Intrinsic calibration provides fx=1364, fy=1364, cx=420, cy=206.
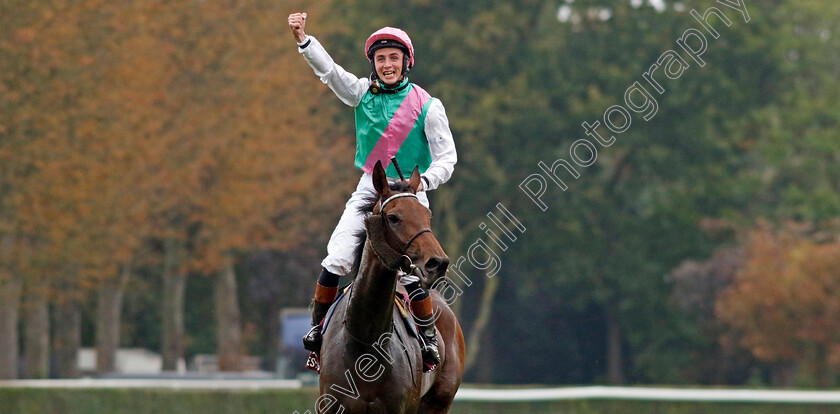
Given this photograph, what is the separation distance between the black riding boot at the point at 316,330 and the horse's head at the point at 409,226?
1119 mm

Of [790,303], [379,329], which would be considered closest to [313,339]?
[379,329]

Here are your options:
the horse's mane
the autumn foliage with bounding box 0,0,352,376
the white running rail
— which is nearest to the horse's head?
the horse's mane

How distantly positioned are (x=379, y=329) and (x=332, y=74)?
5.21 ft

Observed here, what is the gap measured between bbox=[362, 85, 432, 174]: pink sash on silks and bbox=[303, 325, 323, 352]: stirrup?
3.27 feet

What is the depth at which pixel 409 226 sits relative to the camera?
7.00 meters

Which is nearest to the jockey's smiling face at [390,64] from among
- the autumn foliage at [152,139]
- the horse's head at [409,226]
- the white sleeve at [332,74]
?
the white sleeve at [332,74]

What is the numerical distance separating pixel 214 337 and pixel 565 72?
1536cm

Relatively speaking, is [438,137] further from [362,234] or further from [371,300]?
[371,300]

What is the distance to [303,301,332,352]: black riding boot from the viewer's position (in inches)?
318

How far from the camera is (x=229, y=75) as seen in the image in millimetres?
33125

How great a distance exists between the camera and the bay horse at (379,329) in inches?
280

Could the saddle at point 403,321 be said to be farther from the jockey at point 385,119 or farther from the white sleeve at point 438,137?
the white sleeve at point 438,137

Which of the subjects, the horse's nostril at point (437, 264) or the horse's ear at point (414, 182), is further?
the horse's ear at point (414, 182)

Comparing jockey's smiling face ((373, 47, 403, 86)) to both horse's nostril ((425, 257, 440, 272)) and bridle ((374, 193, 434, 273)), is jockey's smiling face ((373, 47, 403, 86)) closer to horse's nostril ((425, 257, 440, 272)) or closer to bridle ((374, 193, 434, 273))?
bridle ((374, 193, 434, 273))
